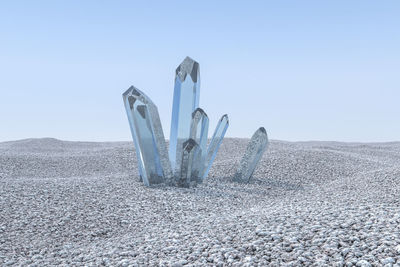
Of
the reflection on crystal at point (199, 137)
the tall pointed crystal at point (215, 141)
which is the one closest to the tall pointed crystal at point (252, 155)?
the tall pointed crystal at point (215, 141)

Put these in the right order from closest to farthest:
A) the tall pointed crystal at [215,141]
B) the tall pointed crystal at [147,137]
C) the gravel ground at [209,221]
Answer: the gravel ground at [209,221]
the tall pointed crystal at [147,137]
the tall pointed crystal at [215,141]

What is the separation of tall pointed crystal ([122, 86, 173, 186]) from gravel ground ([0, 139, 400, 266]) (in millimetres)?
432

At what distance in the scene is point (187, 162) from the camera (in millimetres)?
9805

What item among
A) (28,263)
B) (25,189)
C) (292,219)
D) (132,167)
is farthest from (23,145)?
(292,219)

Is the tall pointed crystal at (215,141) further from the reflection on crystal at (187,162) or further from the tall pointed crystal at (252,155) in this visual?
the reflection on crystal at (187,162)

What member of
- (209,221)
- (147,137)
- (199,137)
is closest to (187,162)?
(199,137)

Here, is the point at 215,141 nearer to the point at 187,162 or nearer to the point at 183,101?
the point at 187,162

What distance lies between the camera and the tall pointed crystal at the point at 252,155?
11.7 meters

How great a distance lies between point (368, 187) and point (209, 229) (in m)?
5.45

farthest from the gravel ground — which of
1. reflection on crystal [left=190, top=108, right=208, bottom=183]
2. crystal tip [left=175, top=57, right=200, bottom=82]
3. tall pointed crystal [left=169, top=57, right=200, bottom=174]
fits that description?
crystal tip [left=175, top=57, right=200, bottom=82]

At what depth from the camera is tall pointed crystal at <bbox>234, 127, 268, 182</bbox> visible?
38.4 ft

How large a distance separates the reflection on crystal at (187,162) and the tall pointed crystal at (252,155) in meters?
2.12

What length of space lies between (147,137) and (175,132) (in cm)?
76

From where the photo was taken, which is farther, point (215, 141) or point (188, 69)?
point (215, 141)
